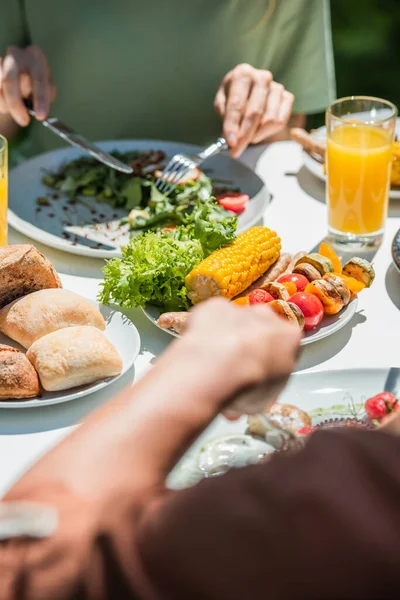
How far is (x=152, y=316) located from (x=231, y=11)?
119 centimetres

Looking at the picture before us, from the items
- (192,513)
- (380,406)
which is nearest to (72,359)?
(380,406)

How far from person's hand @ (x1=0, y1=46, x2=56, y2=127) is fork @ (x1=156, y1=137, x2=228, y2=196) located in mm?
343

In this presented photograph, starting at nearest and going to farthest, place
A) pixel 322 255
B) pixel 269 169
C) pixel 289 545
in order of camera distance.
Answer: pixel 289 545
pixel 322 255
pixel 269 169

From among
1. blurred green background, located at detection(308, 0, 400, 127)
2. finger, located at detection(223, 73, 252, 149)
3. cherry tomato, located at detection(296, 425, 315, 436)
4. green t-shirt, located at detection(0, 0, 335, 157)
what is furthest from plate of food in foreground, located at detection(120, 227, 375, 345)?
blurred green background, located at detection(308, 0, 400, 127)

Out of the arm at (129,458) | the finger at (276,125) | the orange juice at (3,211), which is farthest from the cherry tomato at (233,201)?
the arm at (129,458)

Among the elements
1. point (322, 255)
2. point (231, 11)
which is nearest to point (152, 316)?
point (322, 255)

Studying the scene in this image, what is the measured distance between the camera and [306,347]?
50.5 inches

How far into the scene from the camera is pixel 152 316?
51.4 inches

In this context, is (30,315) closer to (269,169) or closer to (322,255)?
(322,255)

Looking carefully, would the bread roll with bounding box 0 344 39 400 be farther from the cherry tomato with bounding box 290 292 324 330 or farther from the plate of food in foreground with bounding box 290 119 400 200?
the plate of food in foreground with bounding box 290 119 400 200

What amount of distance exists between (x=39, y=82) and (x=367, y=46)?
2.52 m

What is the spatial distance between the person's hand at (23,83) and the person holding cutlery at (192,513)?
1458 mm

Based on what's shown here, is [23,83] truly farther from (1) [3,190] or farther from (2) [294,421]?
(2) [294,421]

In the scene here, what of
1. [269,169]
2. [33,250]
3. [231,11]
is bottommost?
[269,169]
